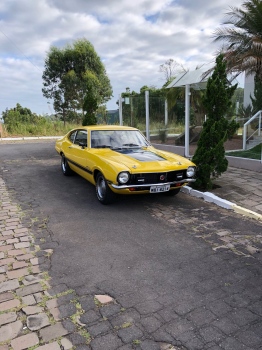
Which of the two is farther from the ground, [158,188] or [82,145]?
[82,145]

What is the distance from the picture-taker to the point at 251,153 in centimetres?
869

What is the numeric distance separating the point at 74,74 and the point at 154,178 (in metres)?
20.4

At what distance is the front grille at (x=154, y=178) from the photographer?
4879 mm

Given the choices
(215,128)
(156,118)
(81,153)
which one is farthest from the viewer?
(156,118)

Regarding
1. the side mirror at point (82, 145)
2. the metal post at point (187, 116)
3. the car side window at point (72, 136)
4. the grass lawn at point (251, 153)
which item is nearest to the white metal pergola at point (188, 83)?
the metal post at point (187, 116)

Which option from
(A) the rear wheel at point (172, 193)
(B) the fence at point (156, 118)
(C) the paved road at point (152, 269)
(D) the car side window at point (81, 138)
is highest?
(B) the fence at point (156, 118)

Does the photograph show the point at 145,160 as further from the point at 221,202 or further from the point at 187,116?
the point at 187,116

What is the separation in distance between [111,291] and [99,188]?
2879mm

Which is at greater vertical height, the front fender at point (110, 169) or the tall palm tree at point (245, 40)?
the tall palm tree at point (245, 40)

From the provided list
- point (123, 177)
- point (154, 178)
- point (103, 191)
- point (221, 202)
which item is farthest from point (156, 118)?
point (123, 177)

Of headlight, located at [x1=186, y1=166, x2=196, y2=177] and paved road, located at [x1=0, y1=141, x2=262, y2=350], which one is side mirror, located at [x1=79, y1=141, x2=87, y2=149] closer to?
paved road, located at [x1=0, y1=141, x2=262, y2=350]

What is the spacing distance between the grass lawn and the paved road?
3.55 meters

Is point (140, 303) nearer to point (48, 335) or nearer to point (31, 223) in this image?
point (48, 335)

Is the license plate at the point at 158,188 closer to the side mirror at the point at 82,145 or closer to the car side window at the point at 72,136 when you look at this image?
the side mirror at the point at 82,145
